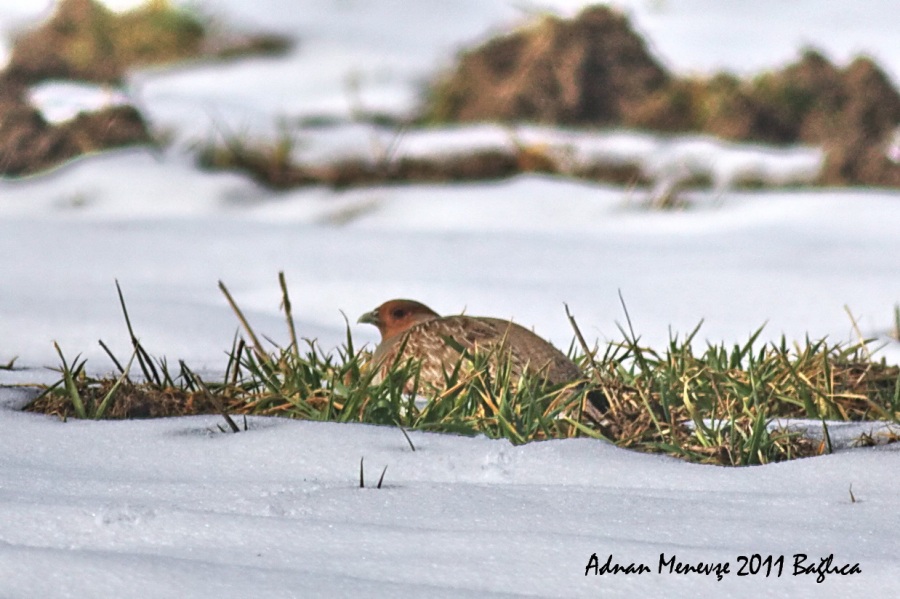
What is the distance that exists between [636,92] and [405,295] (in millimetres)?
3267

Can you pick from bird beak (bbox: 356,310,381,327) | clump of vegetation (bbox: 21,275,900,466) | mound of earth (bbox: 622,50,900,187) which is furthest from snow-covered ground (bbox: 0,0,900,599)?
bird beak (bbox: 356,310,381,327)

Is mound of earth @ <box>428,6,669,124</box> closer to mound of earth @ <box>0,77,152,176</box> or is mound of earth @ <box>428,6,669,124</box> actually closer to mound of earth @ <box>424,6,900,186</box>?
mound of earth @ <box>424,6,900,186</box>

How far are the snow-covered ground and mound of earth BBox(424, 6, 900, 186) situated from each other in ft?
0.83

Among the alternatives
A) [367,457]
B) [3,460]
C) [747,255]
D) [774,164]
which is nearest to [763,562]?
[367,457]

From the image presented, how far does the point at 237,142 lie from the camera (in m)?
6.91

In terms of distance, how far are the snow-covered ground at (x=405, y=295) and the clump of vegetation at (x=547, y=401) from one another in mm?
124

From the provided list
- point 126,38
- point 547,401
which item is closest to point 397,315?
point 547,401

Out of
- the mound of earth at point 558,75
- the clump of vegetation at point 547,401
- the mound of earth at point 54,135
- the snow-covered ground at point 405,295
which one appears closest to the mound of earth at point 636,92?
the mound of earth at point 558,75

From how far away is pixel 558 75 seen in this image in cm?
755

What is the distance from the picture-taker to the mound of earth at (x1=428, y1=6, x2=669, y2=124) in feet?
24.7

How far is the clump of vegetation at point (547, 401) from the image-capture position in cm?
262

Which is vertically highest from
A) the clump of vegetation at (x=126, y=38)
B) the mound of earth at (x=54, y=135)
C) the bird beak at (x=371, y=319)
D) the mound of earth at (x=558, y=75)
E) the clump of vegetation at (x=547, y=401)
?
the clump of vegetation at (x=126, y=38)

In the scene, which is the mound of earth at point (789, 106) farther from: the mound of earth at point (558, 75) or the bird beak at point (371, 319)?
the bird beak at point (371, 319)

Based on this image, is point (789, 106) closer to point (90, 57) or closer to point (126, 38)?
point (126, 38)
